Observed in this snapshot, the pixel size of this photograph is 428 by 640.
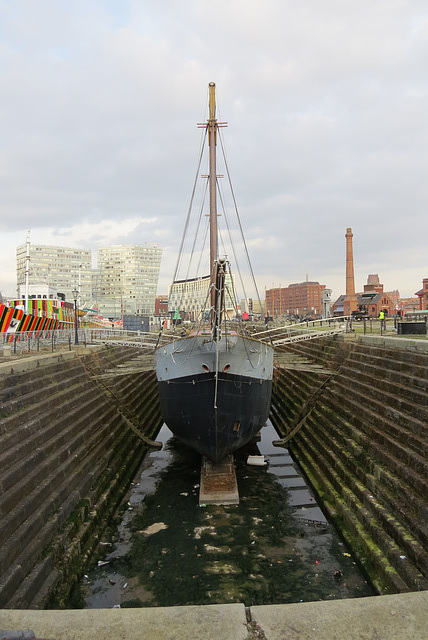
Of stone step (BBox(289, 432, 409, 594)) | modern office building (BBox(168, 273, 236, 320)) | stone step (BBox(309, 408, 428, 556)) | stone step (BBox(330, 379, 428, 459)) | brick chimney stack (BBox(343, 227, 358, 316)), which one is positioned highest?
brick chimney stack (BBox(343, 227, 358, 316))

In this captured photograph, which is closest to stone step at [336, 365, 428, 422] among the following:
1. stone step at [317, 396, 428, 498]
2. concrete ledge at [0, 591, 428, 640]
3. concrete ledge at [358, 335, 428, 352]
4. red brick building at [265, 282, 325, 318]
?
stone step at [317, 396, 428, 498]

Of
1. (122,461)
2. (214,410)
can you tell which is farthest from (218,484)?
(122,461)

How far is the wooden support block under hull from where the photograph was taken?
41.3 ft

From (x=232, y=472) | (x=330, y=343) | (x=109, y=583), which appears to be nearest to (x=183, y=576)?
(x=109, y=583)

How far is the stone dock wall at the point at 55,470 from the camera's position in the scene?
23.3ft

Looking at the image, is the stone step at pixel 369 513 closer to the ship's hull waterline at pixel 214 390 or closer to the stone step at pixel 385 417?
the stone step at pixel 385 417

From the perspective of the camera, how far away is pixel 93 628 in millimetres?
3719

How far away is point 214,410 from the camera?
12.6m

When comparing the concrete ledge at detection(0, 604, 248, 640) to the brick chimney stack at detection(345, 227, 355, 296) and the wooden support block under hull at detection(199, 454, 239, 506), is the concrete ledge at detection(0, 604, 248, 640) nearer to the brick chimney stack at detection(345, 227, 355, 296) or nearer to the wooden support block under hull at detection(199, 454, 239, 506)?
the wooden support block under hull at detection(199, 454, 239, 506)

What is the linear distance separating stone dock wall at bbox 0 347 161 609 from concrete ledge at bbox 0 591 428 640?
10.3 feet

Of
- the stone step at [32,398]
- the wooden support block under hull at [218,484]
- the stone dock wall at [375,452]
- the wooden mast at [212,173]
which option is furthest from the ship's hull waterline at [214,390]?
the stone step at [32,398]

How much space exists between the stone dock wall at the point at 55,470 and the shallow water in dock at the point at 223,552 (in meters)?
0.85

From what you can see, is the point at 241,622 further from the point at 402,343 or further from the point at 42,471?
the point at 402,343

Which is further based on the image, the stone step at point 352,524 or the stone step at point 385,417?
the stone step at point 385,417
